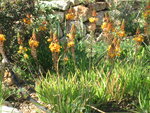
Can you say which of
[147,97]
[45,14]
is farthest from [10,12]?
[147,97]

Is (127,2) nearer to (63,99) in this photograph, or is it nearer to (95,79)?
(95,79)

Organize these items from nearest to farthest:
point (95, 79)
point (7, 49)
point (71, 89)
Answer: point (71, 89), point (95, 79), point (7, 49)

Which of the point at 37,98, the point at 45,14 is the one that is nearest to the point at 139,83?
the point at 37,98

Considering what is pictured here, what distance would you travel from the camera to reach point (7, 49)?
189 inches

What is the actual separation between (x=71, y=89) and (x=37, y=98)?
2.77 feet

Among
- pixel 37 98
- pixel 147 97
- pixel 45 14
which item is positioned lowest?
pixel 37 98

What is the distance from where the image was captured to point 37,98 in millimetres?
4383

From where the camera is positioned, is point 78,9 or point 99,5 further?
point 99,5

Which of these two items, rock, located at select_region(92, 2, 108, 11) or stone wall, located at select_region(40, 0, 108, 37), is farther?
rock, located at select_region(92, 2, 108, 11)

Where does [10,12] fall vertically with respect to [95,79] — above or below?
above

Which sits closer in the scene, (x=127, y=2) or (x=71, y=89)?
(x=71, y=89)

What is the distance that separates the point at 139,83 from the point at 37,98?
1.46 metres

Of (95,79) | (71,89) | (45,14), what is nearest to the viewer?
(71,89)

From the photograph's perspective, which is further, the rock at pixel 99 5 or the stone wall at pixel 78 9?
the rock at pixel 99 5
